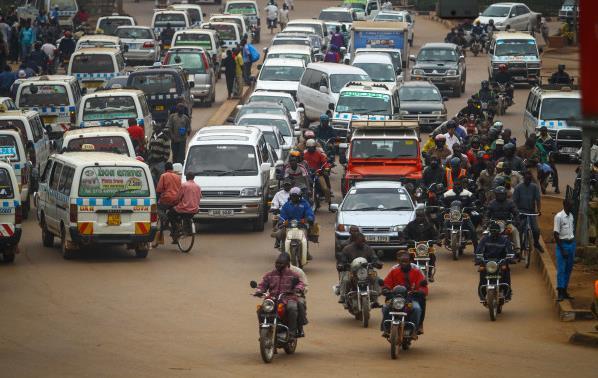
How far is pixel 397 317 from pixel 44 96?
20003 millimetres

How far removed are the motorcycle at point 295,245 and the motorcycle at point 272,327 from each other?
19.4 feet

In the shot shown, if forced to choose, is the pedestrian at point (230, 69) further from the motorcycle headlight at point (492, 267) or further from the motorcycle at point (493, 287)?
the motorcycle headlight at point (492, 267)

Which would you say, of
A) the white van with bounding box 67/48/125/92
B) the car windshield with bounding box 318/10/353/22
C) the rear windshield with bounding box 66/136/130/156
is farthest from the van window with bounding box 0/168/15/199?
the car windshield with bounding box 318/10/353/22

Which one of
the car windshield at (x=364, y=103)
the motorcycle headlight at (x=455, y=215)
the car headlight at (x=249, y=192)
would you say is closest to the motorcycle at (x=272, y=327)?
the motorcycle headlight at (x=455, y=215)

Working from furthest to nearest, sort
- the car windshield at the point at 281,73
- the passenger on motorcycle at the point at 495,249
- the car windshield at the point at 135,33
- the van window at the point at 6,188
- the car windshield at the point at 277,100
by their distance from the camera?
the car windshield at the point at 135,33 < the car windshield at the point at 281,73 < the car windshield at the point at 277,100 < the van window at the point at 6,188 < the passenger on motorcycle at the point at 495,249

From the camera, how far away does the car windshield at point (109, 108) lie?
32812mm

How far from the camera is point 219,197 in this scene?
87.6 ft

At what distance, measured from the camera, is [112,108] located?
3303 cm

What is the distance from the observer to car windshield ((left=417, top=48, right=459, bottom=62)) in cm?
5028

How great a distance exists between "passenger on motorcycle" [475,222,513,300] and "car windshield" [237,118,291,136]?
14.8m

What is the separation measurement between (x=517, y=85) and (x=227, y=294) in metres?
32.9

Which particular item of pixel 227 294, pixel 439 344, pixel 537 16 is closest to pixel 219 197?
pixel 227 294

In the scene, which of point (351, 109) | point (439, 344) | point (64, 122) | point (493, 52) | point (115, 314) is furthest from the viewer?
point (493, 52)

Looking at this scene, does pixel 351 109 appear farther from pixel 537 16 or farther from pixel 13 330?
pixel 537 16
